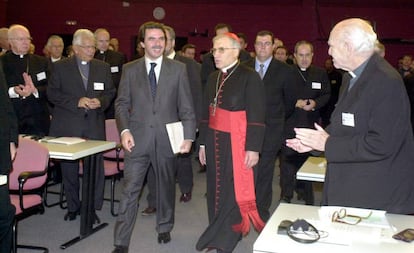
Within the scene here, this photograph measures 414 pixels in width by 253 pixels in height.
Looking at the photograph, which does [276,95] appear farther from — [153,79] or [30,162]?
[30,162]

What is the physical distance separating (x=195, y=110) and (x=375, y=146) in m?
3.16

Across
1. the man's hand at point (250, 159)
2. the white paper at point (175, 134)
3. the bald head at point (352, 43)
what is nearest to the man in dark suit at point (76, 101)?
the white paper at point (175, 134)

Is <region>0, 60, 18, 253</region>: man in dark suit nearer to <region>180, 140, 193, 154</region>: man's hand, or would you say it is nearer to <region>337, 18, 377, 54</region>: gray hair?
<region>180, 140, 193, 154</region>: man's hand

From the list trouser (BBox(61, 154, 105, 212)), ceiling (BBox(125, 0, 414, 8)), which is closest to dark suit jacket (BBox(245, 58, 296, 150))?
A: trouser (BBox(61, 154, 105, 212))

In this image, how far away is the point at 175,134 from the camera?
156 inches

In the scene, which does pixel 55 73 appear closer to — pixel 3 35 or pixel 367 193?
pixel 3 35

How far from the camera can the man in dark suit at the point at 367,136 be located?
2311 millimetres

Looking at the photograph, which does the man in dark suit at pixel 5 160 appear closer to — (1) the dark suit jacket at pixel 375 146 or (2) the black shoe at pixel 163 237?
(2) the black shoe at pixel 163 237

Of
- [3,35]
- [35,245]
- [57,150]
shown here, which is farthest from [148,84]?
[3,35]

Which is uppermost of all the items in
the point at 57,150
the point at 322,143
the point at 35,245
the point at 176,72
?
the point at 176,72

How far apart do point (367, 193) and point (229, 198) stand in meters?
1.58

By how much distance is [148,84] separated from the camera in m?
3.94

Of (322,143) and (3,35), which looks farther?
(3,35)

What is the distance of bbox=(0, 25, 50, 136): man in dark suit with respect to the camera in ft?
17.1
